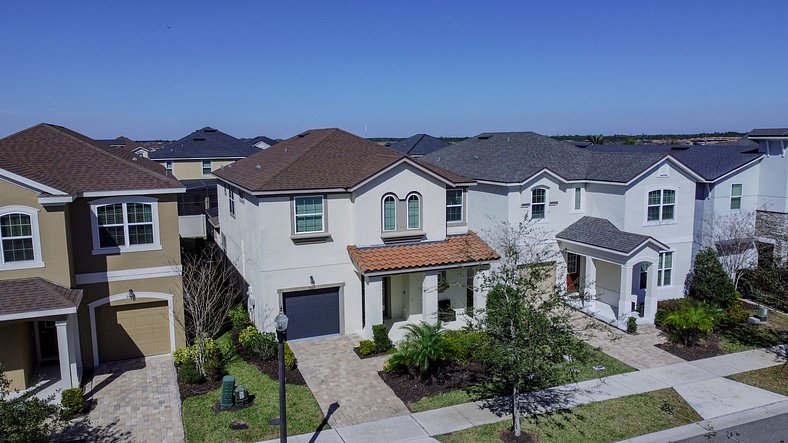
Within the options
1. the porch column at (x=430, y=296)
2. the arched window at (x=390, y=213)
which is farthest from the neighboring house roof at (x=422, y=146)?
the porch column at (x=430, y=296)

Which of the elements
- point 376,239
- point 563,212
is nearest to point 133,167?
point 376,239

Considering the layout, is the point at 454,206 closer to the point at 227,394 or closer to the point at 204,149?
the point at 227,394

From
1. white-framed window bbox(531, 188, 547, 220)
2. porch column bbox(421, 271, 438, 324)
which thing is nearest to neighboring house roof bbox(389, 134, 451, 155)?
white-framed window bbox(531, 188, 547, 220)

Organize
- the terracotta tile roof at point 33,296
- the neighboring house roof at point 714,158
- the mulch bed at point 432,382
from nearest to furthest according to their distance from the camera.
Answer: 1. the terracotta tile roof at point 33,296
2. the mulch bed at point 432,382
3. the neighboring house roof at point 714,158

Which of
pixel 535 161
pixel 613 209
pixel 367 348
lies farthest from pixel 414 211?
pixel 613 209

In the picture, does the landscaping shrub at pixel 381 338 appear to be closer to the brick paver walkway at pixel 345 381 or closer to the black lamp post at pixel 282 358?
the brick paver walkway at pixel 345 381

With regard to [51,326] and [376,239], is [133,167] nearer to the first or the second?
[51,326]
